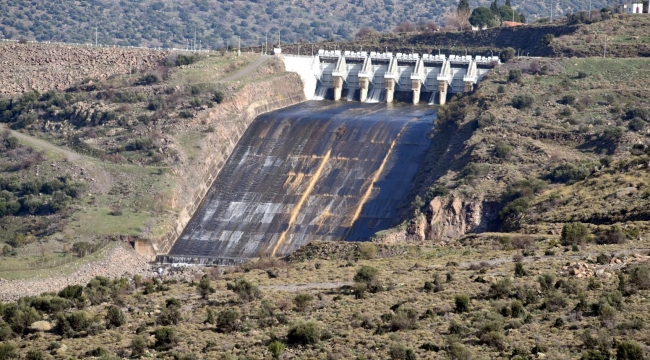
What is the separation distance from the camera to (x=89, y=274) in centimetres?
9381

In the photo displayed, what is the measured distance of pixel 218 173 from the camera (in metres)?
118

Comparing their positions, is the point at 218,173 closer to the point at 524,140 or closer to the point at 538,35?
the point at 524,140

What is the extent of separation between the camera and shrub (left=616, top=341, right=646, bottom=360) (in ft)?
169

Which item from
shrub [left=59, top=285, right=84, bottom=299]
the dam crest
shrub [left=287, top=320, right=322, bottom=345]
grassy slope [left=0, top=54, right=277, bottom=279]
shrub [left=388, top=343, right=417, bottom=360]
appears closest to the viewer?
shrub [left=388, top=343, right=417, bottom=360]

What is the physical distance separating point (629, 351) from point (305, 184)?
63266 mm

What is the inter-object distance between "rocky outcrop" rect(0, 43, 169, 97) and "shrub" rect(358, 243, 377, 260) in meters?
63.3

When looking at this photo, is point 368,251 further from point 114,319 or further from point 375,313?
point 114,319

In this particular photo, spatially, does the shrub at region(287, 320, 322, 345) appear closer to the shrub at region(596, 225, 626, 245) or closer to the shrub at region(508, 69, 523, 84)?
the shrub at region(596, 225, 626, 245)

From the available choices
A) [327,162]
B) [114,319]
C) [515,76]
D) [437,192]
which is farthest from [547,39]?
[114,319]

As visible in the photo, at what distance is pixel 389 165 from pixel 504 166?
14.8 meters

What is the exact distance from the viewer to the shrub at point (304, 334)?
58.7 m

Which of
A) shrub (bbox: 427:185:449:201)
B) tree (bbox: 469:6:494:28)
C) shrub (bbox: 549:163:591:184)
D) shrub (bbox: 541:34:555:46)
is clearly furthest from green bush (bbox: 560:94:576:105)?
tree (bbox: 469:6:494:28)

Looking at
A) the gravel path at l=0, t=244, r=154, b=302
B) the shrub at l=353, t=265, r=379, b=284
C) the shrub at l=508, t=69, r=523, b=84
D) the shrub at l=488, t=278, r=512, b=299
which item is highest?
the shrub at l=508, t=69, r=523, b=84

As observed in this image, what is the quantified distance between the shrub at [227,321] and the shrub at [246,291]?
4.79 metres
